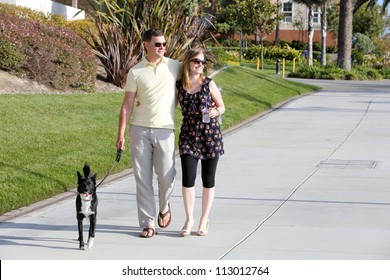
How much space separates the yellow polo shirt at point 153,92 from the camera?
8.84 meters

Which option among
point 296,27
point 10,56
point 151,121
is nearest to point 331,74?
point 10,56

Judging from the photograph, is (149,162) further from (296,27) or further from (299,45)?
(296,27)

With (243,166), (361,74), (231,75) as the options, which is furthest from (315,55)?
(243,166)

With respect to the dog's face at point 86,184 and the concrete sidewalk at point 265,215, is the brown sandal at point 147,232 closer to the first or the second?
the concrete sidewalk at point 265,215

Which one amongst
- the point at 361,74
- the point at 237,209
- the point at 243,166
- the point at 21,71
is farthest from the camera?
the point at 361,74

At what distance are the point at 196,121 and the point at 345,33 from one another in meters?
33.6

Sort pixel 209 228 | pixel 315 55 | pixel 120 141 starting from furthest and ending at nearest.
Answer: pixel 315 55
pixel 209 228
pixel 120 141

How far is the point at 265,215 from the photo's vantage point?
10211 mm

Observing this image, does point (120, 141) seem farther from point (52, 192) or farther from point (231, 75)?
point (231, 75)

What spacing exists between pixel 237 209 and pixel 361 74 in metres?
33.5

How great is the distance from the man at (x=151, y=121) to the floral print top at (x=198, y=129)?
0.14 metres

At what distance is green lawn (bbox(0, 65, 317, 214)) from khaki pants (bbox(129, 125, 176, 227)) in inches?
79.5

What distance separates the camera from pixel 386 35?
7981cm

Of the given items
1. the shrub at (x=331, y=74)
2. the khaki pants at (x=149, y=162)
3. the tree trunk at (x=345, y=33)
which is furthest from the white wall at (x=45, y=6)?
the khaki pants at (x=149, y=162)
